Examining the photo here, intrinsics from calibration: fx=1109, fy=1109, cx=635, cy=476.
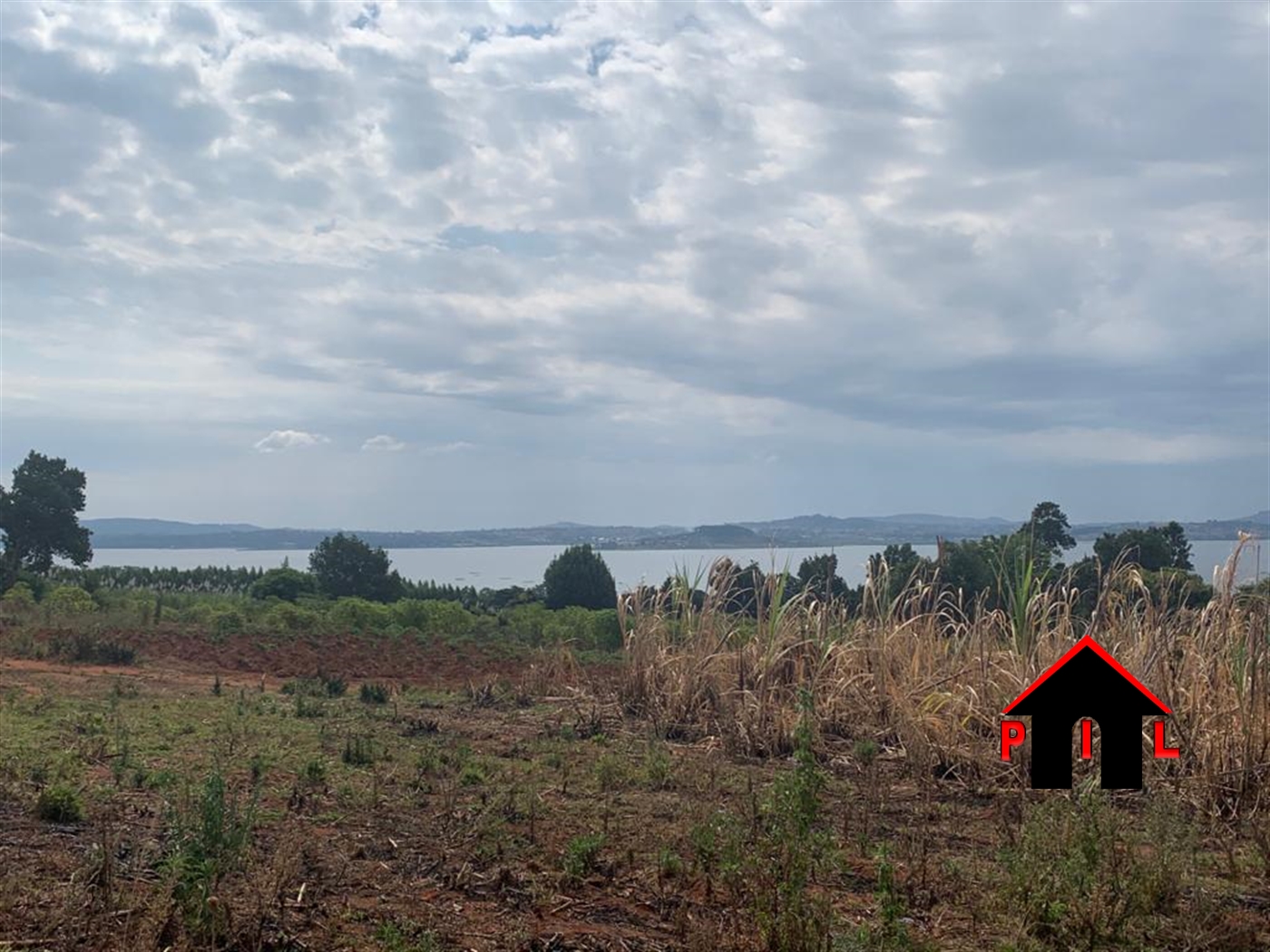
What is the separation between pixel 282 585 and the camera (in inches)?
1099

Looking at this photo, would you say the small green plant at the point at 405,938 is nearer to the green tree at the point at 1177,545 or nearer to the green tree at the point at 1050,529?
the green tree at the point at 1050,529

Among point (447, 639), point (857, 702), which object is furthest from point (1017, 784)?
point (447, 639)

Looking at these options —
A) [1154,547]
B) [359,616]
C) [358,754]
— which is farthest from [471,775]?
[359,616]

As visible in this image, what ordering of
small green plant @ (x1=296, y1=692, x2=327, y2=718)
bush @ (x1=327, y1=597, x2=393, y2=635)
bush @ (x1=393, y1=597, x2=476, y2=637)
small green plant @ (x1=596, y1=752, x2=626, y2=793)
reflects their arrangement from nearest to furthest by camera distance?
1. small green plant @ (x1=596, y1=752, x2=626, y2=793)
2. small green plant @ (x1=296, y1=692, x2=327, y2=718)
3. bush @ (x1=327, y1=597, x2=393, y2=635)
4. bush @ (x1=393, y1=597, x2=476, y2=637)

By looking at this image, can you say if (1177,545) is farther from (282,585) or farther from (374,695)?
(282,585)

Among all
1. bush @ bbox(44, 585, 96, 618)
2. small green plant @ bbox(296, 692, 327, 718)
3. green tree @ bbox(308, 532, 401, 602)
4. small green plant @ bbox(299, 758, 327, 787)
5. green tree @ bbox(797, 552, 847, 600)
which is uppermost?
green tree @ bbox(797, 552, 847, 600)

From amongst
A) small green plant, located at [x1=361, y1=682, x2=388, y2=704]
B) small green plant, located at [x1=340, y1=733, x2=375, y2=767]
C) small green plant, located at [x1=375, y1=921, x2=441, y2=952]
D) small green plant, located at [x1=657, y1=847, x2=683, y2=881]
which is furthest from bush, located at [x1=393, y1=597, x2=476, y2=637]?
small green plant, located at [x1=375, y1=921, x2=441, y2=952]

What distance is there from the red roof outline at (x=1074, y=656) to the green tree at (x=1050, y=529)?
319 centimetres

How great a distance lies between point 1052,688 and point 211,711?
7411 mm

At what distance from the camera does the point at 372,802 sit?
20.7 ft

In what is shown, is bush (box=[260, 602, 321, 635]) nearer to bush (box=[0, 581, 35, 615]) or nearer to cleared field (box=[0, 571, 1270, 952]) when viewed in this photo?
bush (box=[0, 581, 35, 615])

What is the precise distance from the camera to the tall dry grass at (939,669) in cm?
708

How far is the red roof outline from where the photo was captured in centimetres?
773

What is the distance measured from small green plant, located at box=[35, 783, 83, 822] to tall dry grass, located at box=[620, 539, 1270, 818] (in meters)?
4.91
